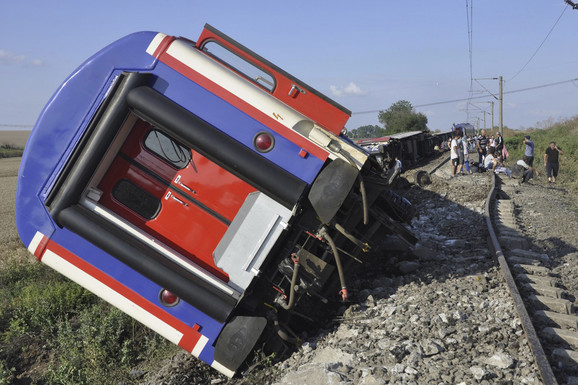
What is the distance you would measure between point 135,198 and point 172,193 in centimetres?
39

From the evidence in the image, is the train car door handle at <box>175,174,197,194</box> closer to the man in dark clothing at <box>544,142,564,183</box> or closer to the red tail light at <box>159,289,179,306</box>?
the red tail light at <box>159,289,179,306</box>

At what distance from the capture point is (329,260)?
5.39m

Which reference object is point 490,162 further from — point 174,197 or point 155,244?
point 155,244

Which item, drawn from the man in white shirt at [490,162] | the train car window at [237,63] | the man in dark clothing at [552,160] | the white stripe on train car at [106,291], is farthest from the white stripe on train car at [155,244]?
the man in white shirt at [490,162]

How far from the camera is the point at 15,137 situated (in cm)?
8638

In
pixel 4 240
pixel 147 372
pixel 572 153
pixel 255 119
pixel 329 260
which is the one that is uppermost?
pixel 572 153

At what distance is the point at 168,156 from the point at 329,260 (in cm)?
193

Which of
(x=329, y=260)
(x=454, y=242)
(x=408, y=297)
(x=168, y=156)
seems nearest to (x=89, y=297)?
(x=168, y=156)

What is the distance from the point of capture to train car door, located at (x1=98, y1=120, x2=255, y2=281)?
5.15m

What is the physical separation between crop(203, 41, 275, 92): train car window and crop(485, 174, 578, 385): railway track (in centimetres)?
332

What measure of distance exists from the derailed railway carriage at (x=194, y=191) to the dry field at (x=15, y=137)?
74.4m

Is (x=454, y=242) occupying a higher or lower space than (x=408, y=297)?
higher

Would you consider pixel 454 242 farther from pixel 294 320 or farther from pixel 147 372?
pixel 147 372

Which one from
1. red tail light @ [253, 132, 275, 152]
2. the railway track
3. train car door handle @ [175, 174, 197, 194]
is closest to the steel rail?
the railway track
